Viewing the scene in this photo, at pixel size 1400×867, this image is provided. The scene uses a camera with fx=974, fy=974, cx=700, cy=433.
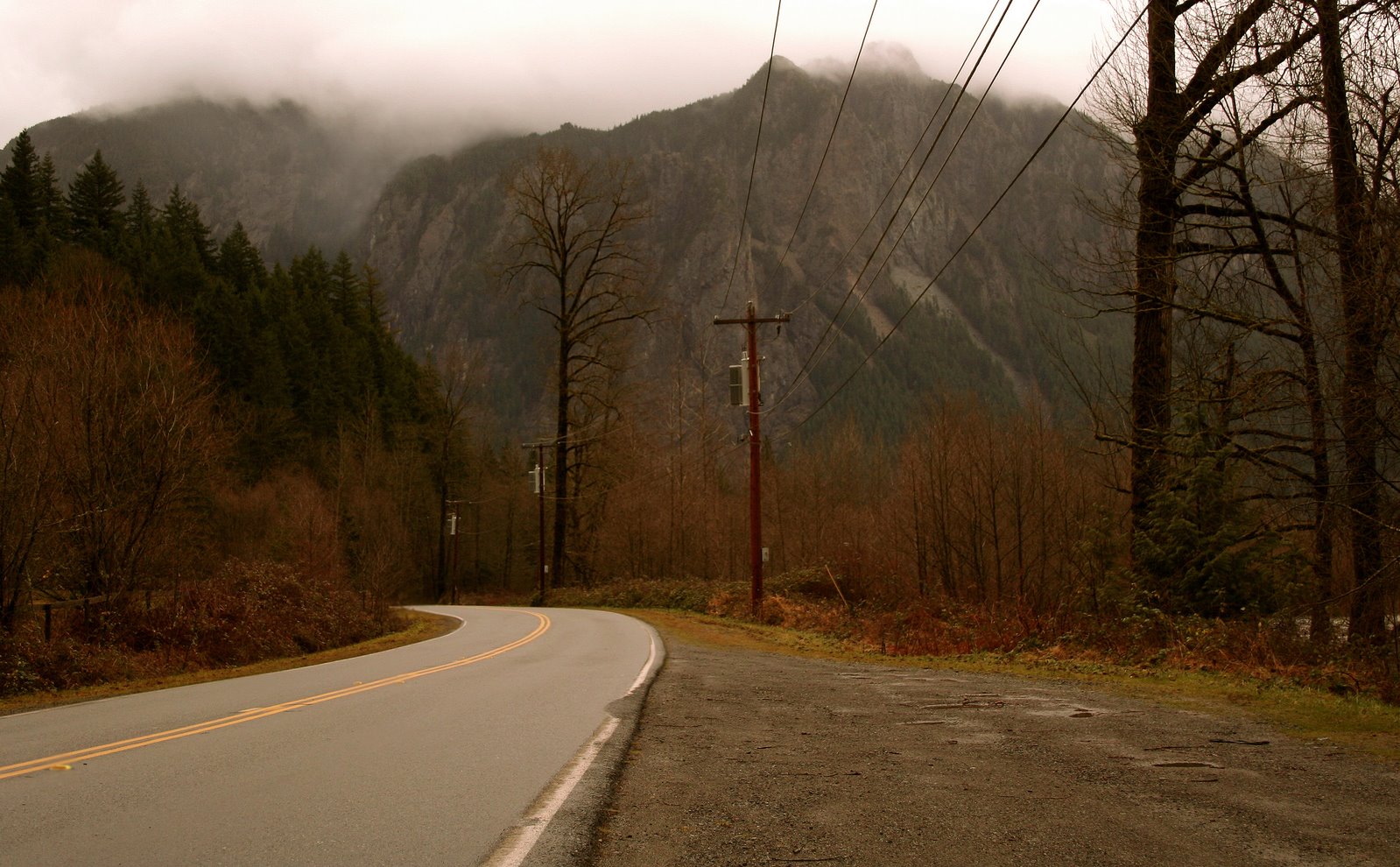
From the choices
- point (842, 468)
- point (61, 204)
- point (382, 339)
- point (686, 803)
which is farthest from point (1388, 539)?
point (382, 339)

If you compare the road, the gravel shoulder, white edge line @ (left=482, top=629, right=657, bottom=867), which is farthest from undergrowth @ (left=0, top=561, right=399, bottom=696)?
white edge line @ (left=482, top=629, right=657, bottom=867)

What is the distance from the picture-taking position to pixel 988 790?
260 inches

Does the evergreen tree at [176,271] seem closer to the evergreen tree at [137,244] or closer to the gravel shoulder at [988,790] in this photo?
the evergreen tree at [137,244]

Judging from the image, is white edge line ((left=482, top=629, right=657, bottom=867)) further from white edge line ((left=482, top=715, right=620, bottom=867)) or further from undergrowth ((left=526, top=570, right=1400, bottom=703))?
undergrowth ((left=526, top=570, right=1400, bottom=703))

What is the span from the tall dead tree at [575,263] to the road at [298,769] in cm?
3071

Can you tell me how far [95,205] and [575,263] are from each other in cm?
4759

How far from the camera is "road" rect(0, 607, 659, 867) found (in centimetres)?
512

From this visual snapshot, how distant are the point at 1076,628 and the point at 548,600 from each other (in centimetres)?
3371

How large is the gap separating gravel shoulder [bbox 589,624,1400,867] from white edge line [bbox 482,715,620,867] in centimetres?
32

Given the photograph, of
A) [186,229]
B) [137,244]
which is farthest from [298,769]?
[186,229]

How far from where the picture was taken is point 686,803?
250 inches

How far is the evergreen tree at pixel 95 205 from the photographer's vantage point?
218 feet

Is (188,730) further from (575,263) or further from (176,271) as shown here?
(176,271)

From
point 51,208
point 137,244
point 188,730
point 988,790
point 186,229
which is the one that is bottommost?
point 188,730
